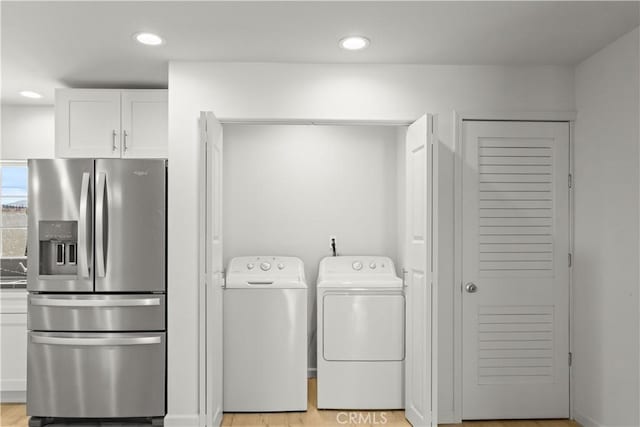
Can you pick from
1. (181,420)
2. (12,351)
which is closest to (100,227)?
(181,420)

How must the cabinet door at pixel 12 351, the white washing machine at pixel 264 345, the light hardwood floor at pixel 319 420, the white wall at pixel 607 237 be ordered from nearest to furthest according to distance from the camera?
the white wall at pixel 607 237, the light hardwood floor at pixel 319 420, the white washing machine at pixel 264 345, the cabinet door at pixel 12 351

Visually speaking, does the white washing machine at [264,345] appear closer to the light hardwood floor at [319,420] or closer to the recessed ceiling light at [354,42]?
the light hardwood floor at [319,420]

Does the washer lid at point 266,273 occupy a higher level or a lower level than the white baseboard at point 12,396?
higher

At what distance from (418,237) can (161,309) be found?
170cm

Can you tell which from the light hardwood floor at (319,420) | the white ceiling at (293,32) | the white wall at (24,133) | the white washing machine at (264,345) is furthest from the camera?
the white wall at (24,133)

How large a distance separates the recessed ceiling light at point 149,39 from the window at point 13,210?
7.18 feet

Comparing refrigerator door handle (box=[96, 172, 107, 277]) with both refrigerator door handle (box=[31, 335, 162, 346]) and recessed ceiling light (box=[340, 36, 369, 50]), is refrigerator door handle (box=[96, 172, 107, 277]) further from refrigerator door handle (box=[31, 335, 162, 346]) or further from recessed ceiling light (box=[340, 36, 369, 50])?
recessed ceiling light (box=[340, 36, 369, 50])

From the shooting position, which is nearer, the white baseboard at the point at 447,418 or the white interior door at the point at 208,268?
the white interior door at the point at 208,268

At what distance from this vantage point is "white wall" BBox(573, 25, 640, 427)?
281 cm

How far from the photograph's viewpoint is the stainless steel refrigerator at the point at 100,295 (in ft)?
10.6

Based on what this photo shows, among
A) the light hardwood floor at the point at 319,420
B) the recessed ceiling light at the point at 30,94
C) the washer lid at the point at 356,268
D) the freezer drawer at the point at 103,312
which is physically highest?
the recessed ceiling light at the point at 30,94

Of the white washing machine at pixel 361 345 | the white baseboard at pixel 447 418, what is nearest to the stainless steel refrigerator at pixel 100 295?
the white washing machine at pixel 361 345

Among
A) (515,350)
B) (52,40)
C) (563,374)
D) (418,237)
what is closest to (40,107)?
(52,40)

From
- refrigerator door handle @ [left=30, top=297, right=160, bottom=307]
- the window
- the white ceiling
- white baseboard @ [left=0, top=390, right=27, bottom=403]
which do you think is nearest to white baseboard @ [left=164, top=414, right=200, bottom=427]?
refrigerator door handle @ [left=30, top=297, right=160, bottom=307]
